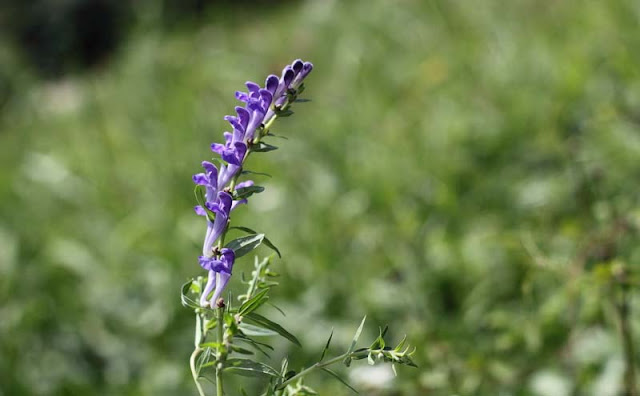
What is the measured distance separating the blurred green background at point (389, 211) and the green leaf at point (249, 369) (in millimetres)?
293

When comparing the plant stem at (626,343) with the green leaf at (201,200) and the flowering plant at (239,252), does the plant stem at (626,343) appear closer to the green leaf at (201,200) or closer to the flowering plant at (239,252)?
the flowering plant at (239,252)

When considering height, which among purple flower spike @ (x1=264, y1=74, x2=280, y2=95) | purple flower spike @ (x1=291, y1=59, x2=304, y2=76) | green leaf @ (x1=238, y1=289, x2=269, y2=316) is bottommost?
green leaf @ (x1=238, y1=289, x2=269, y2=316)

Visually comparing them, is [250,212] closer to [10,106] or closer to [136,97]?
[136,97]

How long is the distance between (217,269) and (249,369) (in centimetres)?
15

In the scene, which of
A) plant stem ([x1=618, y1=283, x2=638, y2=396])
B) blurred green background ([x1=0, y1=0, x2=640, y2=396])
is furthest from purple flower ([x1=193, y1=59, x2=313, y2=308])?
plant stem ([x1=618, y1=283, x2=638, y2=396])

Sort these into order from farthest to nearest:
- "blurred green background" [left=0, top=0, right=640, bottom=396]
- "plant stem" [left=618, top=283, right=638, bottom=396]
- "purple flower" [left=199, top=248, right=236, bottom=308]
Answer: "blurred green background" [left=0, top=0, right=640, bottom=396]
"plant stem" [left=618, top=283, right=638, bottom=396]
"purple flower" [left=199, top=248, right=236, bottom=308]

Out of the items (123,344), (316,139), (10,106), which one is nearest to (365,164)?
(316,139)

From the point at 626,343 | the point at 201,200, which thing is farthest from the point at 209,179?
the point at 626,343

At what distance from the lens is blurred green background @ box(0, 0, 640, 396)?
6.50 feet

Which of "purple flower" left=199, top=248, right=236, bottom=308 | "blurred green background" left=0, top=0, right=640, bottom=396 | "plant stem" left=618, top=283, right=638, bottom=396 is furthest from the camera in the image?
"blurred green background" left=0, top=0, right=640, bottom=396

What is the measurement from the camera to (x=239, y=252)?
39.5 inches

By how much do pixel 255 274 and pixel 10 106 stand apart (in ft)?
17.7

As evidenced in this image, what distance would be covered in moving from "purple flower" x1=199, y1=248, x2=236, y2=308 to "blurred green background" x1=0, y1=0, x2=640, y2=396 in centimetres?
25

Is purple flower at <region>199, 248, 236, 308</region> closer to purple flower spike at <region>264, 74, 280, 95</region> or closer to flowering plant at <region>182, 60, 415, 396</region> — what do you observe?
flowering plant at <region>182, 60, 415, 396</region>
